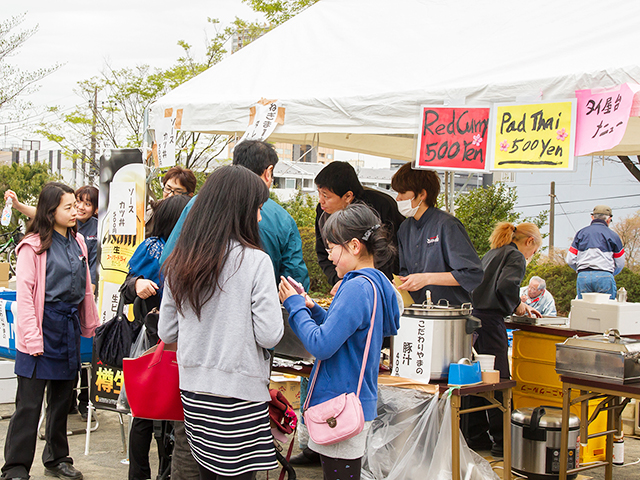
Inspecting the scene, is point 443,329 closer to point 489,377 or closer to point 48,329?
point 489,377

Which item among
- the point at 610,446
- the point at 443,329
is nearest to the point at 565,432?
the point at 610,446

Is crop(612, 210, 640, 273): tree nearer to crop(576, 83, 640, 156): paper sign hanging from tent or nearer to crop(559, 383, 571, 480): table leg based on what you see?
crop(559, 383, 571, 480): table leg

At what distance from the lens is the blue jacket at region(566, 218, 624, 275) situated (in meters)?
8.14

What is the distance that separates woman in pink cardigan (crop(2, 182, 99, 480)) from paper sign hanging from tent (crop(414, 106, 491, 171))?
7.13 ft

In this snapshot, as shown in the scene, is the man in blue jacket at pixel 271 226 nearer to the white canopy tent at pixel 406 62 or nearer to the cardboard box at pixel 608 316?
the white canopy tent at pixel 406 62

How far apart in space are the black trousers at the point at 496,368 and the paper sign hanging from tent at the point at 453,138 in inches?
66.9

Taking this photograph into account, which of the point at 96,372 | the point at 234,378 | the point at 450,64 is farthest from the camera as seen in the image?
the point at 96,372

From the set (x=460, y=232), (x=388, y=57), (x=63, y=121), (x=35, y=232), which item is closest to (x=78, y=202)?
(x=35, y=232)

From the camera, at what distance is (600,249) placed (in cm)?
817

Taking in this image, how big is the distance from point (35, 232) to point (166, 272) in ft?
6.03

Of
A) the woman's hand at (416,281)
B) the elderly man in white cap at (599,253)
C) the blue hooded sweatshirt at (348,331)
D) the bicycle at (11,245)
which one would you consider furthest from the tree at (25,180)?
the blue hooded sweatshirt at (348,331)

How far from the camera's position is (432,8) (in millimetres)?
4129

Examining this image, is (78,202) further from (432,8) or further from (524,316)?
(524,316)

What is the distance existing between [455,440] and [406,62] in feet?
7.06
